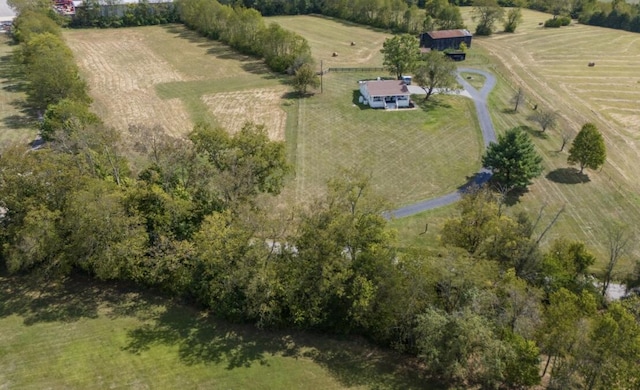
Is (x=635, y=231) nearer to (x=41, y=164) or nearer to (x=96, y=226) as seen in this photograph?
(x=96, y=226)

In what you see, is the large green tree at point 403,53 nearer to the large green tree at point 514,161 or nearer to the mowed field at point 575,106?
the mowed field at point 575,106

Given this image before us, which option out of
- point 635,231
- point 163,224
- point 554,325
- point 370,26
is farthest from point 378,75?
point 554,325

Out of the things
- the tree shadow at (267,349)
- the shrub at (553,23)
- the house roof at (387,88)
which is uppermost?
the shrub at (553,23)

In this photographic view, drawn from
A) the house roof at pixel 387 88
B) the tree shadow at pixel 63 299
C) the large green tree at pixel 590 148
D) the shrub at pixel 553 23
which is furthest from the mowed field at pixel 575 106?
the tree shadow at pixel 63 299

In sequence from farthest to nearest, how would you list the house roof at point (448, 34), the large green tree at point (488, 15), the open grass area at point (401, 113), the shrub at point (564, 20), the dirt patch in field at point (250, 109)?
1. the shrub at point (564, 20)
2. the large green tree at point (488, 15)
3. the house roof at point (448, 34)
4. the dirt patch in field at point (250, 109)
5. the open grass area at point (401, 113)

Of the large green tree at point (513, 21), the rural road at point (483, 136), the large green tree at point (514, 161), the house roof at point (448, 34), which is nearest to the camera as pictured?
the rural road at point (483, 136)
